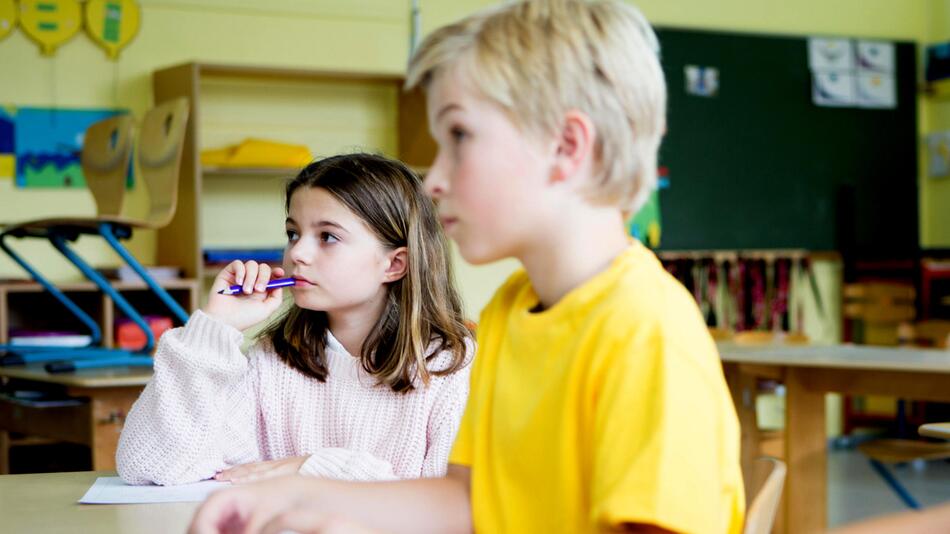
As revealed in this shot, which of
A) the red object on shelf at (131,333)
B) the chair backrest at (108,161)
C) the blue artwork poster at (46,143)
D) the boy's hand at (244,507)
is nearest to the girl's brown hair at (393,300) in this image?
the boy's hand at (244,507)

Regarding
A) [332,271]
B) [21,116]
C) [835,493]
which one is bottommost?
[835,493]

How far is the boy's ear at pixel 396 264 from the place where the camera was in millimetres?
1798

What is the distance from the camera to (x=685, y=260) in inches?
238

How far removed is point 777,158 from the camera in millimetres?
6289

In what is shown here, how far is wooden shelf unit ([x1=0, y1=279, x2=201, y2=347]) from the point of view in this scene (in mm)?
4466

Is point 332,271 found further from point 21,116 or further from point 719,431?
point 21,116

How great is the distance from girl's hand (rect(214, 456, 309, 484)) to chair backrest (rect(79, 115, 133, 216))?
82.8 inches

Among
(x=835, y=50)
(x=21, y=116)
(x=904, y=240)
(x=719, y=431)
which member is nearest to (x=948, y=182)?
(x=904, y=240)

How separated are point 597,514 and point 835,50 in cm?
620

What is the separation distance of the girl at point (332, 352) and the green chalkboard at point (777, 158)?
433 centimetres

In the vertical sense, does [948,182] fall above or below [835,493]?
above

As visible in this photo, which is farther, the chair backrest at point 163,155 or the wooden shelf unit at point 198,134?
the wooden shelf unit at point 198,134

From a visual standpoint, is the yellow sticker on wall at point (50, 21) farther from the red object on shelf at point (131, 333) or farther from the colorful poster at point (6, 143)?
the red object on shelf at point (131, 333)

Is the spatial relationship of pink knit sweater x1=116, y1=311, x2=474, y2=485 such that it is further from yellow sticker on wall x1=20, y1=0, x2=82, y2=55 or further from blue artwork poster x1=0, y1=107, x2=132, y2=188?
yellow sticker on wall x1=20, y1=0, x2=82, y2=55
